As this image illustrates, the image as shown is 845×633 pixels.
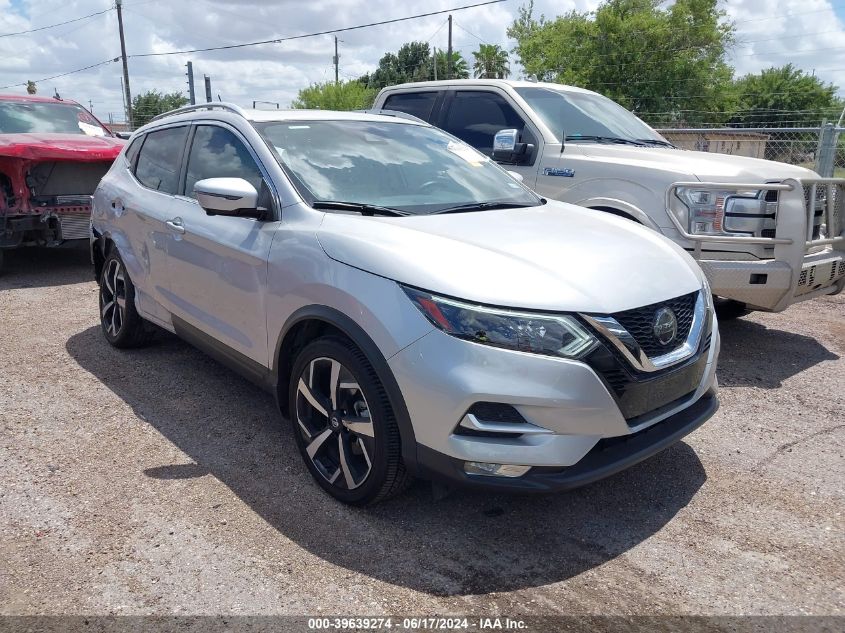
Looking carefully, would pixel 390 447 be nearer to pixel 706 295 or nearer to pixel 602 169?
pixel 706 295

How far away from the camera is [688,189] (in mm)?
5000

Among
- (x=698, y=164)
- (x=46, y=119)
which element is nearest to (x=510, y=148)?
(x=698, y=164)

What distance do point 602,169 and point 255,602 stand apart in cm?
418

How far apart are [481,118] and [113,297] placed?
11.7ft

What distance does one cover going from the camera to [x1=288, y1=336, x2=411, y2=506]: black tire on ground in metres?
2.88

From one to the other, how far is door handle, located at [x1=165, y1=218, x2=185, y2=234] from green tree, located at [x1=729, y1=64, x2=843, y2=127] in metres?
48.6

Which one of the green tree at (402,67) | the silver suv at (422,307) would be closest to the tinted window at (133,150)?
the silver suv at (422,307)

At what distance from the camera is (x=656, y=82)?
40969 mm

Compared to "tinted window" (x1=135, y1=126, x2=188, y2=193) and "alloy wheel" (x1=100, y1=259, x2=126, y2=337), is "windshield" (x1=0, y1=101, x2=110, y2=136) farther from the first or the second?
"tinted window" (x1=135, y1=126, x2=188, y2=193)

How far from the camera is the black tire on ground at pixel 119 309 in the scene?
5.18m

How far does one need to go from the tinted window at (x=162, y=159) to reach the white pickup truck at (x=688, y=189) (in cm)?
249

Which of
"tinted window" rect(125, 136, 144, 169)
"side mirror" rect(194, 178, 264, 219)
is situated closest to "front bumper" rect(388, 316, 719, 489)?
"side mirror" rect(194, 178, 264, 219)

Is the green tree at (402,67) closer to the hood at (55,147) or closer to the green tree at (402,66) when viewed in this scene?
the green tree at (402,66)

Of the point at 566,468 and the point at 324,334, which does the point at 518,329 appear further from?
the point at 324,334
